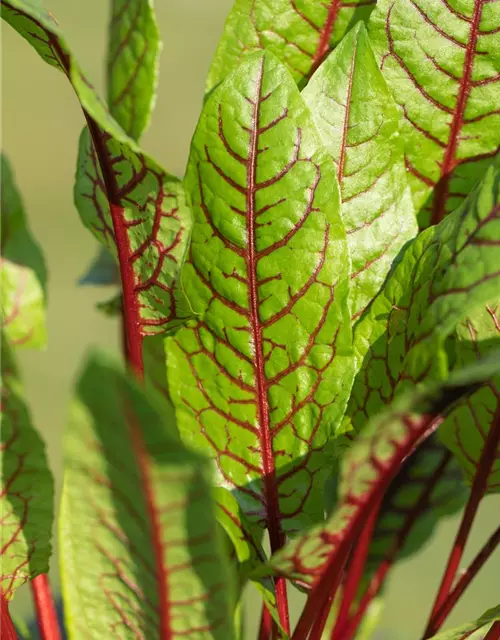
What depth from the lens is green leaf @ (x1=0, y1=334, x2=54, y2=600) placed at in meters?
A: 0.28

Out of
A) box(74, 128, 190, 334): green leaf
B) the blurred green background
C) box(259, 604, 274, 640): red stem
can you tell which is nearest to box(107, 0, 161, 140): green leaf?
box(74, 128, 190, 334): green leaf

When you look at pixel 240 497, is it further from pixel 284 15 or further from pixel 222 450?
pixel 284 15

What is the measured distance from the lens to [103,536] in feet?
0.90

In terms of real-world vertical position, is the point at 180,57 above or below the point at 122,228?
above

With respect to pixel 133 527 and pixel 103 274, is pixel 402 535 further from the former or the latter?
pixel 103 274

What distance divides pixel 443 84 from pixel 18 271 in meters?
0.26

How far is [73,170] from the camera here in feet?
8.31

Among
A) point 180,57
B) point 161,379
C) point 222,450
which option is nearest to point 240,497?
point 222,450

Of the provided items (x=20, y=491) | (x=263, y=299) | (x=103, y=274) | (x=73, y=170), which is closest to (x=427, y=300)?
(x=263, y=299)

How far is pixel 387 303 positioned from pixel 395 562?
0.14 m

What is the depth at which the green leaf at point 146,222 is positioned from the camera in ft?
1.07

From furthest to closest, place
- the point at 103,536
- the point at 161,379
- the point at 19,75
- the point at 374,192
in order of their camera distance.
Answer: the point at 19,75 < the point at 161,379 < the point at 374,192 < the point at 103,536

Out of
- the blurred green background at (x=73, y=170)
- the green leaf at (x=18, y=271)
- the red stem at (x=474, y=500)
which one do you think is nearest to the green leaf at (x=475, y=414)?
the red stem at (x=474, y=500)

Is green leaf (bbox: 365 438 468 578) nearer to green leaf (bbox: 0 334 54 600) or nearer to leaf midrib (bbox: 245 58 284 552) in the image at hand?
leaf midrib (bbox: 245 58 284 552)
